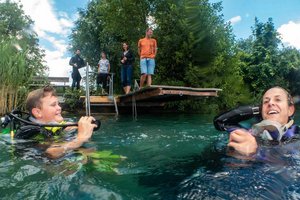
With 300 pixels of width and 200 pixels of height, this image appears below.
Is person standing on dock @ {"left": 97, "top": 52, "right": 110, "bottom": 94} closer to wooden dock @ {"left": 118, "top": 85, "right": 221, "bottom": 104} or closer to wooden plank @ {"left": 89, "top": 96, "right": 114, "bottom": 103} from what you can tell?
wooden plank @ {"left": 89, "top": 96, "right": 114, "bottom": 103}

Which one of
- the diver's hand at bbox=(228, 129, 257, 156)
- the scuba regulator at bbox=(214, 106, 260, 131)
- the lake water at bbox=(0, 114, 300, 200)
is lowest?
the lake water at bbox=(0, 114, 300, 200)

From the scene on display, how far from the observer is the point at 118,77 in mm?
20844

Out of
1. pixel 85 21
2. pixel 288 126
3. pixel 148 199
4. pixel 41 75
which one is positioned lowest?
pixel 148 199

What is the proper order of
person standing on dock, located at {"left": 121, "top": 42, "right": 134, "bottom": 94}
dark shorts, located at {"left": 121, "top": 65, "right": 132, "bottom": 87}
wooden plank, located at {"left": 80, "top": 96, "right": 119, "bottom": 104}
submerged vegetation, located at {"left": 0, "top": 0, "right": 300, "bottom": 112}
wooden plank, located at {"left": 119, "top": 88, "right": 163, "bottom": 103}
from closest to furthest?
wooden plank, located at {"left": 119, "top": 88, "right": 163, "bottom": 103}, person standing on dock, located at {"left": 121, "top": 42, "right": 134, "bottom": 94}, dark shorts, located at {"left": 121, "top": 65, "right": 132, "bottom": 87}, wooden plank, located at {"left": 80, "top": 96, "right": 119, "bottom": 104}, submerged vegetation, located at {"left": 0, "top": 0, "right": 300, "bottom": 112}

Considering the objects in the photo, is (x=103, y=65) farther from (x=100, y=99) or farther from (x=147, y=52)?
(x=147, y=52)

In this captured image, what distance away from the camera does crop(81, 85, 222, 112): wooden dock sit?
1041cm

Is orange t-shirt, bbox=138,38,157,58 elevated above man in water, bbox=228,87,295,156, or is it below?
above

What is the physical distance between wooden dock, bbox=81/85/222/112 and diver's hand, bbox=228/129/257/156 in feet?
23.3

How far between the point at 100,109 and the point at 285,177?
1143cm

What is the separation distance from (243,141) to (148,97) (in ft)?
28.6

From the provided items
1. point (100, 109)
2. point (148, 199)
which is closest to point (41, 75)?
point (100, 109)

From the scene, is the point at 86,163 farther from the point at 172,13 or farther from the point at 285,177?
the point at 172,13

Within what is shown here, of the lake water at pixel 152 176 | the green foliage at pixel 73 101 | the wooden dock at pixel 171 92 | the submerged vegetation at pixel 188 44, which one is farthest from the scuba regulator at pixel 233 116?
the submerged vegetation at pixel 188 44

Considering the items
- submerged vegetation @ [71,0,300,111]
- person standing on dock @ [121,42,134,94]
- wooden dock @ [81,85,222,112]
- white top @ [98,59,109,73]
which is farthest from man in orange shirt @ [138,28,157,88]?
submerged vegetation @ [71,0,300,111]
